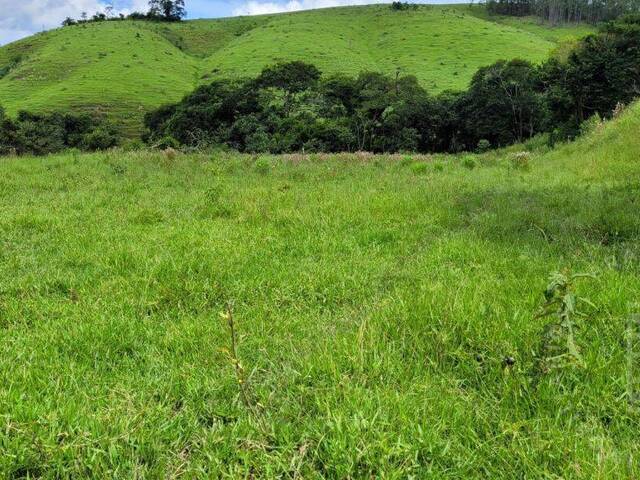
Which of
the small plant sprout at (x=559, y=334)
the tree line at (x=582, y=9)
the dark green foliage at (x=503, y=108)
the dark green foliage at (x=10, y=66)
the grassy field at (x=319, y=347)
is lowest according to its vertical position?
the grassy field at (x=319, y=347)

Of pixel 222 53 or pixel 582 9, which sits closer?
pixel 222 53

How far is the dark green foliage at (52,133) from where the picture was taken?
47406 millimetres

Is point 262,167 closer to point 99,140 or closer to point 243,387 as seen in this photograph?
point 243,387

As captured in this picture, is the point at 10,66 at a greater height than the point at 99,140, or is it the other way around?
the point at 10,66

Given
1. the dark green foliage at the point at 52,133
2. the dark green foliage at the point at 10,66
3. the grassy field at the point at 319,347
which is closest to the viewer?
the grassy field at the point at 319,347

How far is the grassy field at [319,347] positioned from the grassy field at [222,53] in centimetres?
6762

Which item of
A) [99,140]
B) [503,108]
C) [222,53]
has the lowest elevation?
[99,140]

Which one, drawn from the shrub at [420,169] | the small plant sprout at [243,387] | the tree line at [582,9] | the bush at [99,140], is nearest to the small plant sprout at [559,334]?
the small plant sprout at [243,387]

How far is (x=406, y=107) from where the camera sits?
53.8 metres

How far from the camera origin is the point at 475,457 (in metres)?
2.45

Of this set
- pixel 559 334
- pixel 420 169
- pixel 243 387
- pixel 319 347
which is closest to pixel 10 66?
pixel 420 169

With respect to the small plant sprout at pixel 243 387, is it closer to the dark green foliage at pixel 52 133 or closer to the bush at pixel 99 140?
the dark green foliage at pixel 52 133

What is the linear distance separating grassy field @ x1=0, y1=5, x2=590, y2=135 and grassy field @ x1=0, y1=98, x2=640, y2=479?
222 feet

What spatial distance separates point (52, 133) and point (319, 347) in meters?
66.1
